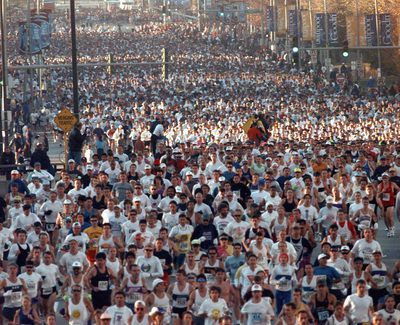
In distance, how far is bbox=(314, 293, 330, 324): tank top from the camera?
74.2 feet

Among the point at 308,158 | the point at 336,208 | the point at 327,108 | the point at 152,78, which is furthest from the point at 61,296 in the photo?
the point at 152,78

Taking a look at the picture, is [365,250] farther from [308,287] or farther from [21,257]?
[21,257]

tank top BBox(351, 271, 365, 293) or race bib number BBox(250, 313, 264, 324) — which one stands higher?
tank top BBox(351, 271, 365, 293)

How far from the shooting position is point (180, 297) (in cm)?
2289

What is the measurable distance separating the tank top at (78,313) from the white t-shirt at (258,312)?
2.03m

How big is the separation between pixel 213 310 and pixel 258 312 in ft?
1.80

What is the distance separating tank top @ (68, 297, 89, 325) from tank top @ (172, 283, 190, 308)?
47.2 inches

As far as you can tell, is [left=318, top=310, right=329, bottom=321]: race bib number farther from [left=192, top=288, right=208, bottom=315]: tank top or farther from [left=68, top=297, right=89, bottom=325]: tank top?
[left=68, top=297, right=89, bottom=325]: tank top

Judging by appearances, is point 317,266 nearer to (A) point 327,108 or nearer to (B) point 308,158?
(B) point 308,158

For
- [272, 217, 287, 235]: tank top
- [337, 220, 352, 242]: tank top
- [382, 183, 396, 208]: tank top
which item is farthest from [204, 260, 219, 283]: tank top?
[382, 183, 396, 208]: tank top

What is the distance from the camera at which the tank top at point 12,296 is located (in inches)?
914

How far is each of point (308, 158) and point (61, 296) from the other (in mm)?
12033

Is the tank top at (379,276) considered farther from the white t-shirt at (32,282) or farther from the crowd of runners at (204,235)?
the white t-shirt at (32,282)

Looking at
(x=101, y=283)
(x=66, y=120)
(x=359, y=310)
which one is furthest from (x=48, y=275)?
(x=66, y=120)
